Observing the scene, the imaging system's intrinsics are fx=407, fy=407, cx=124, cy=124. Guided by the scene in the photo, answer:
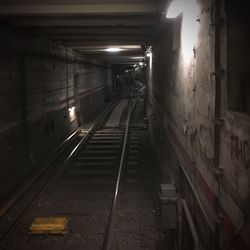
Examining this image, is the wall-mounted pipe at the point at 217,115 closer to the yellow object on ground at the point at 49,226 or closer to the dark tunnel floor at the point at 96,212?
the dark tunnel floor at the point at 96,212

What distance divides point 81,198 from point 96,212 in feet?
3.41

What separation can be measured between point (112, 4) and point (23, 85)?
3991 mm

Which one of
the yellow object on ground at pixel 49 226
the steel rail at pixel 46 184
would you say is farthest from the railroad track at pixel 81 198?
the yellow object on ground at pixel 49 226

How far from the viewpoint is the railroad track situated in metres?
7.12

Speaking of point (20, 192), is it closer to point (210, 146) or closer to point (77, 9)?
point (77, 9)

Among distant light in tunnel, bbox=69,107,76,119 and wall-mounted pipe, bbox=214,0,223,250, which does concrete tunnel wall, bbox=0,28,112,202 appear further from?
wall-mounted pipe, bbox=214,0,223,250

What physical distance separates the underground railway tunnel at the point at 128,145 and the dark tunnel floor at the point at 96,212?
3cm

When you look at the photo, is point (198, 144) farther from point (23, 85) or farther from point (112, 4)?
point (23, 85)

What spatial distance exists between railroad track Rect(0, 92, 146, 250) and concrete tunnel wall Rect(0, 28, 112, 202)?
810 millimetres

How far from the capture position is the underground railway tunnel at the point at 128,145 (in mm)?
3691

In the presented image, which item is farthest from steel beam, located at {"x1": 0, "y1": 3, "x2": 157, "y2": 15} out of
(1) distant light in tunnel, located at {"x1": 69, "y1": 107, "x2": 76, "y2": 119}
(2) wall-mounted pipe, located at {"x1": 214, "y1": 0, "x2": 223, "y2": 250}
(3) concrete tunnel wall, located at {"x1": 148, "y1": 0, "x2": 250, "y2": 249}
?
(1) distant light in tunnel, located at {"x1": 69, "y1": 107, "x2": 76, "y2": 119}

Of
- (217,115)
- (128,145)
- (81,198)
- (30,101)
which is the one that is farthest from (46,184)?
(217,115)

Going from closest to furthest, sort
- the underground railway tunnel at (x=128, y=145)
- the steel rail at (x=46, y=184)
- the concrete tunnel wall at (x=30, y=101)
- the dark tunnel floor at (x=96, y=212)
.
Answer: the underground railway tunnel at (x=128, y=145) → the dark tunnel floor at (x=96, y=212) → the steel rail at (x=46, y=184) → the concrete tunnel wall at (x=30, y=101)

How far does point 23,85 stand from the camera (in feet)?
35.5
